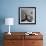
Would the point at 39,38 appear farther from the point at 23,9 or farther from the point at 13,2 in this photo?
the point at 13,2

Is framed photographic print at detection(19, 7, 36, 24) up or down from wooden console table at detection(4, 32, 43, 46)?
up

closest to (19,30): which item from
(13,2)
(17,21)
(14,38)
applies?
(17,21)

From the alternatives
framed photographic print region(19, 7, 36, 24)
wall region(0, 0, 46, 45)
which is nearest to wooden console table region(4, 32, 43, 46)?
wall region(0, 0, 46, 45)

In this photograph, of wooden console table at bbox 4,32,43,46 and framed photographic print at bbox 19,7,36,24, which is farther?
framed photographic print at bbox 19,7,36,24

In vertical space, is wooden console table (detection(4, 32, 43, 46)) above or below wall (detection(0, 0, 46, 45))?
below

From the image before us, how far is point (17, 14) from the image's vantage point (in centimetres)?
456

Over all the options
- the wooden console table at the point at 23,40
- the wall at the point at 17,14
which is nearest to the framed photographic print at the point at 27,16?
A: the wall at the point at 17,14

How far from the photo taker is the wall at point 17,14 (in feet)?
14.9

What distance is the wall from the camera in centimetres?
453

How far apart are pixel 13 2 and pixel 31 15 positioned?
29.9 inches

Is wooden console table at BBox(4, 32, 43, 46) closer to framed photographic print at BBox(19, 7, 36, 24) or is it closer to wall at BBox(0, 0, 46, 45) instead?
wall at BBox(0, 0, 46, 45)

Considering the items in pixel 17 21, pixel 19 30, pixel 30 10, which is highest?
pixel 30 10

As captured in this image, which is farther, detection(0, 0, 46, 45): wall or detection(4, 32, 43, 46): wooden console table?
detection(0, 0, 46, 45): wall

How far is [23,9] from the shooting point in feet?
14.9
